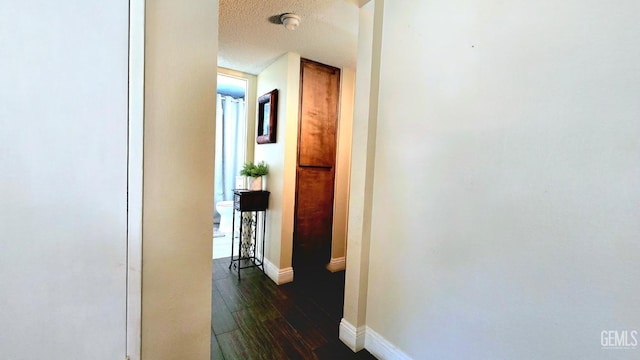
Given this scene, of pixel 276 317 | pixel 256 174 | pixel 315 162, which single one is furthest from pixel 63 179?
pixel 315 162

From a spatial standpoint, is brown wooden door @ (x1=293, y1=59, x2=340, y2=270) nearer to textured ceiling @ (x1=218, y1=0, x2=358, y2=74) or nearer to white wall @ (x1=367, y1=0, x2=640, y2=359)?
textured ceiling @ (x1=218, y1=0, x2=358, y2=74)

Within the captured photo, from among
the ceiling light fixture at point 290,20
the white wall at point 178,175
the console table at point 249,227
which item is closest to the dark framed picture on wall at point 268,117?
the console table at point 249,227

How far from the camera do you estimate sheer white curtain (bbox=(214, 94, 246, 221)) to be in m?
4.65

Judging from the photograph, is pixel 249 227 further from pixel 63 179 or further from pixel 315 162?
pixel 63 179

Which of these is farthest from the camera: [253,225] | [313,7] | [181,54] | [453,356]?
[253,225]

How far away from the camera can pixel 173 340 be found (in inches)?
37.5

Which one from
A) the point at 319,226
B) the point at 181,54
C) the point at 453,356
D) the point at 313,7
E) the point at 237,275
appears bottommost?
the point at 237,275

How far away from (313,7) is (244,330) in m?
2.26

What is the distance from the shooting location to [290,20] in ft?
6.14

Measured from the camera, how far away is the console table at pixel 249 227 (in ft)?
8.91

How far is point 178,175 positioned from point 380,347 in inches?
60.3

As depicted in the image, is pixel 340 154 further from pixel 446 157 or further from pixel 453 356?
pixel 453 356

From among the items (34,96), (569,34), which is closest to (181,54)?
(34,96)

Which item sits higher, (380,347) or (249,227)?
(249,227)
